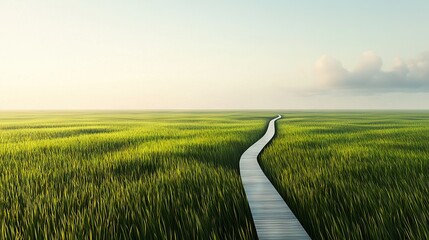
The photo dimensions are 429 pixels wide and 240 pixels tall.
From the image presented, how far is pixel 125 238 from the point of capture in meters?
2.76

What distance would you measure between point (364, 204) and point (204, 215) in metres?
1.88

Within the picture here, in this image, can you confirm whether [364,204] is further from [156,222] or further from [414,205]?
[156,222]

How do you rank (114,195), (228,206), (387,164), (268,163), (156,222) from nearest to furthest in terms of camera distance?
(156,222)
(228,206)
(114,195)
(387,164)
(268,163)

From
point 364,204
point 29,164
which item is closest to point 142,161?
point 29,164

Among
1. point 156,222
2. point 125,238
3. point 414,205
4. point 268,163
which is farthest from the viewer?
point 268,163

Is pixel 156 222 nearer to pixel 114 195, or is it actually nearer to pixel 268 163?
pixel 114 195

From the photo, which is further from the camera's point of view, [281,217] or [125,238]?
[281,217]

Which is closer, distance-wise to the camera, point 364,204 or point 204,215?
point 204,215

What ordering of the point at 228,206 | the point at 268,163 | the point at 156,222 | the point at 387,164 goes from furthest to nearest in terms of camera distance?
the point at 268,163 → the point at 387,164 → the point at 228,206 → the point at 156,222

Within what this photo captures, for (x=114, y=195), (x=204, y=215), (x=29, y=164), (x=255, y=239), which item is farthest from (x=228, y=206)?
(x=29, y=164)

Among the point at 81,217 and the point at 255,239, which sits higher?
the point at 81,217

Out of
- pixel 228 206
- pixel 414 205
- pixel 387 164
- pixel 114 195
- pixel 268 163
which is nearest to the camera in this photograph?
pixel 414 205

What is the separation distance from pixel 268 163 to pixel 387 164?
2.45 m

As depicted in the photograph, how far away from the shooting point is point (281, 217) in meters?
3.23
